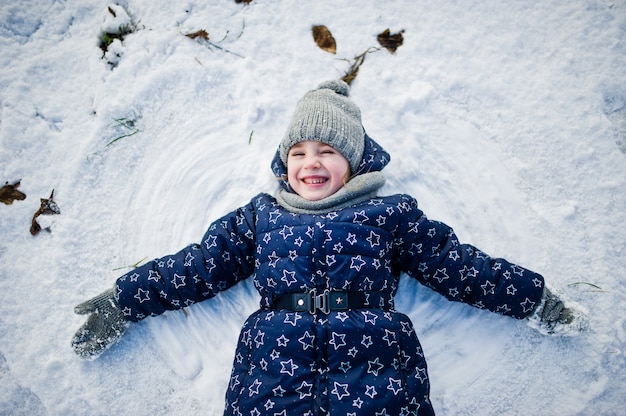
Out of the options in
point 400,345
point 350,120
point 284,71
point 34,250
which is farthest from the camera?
point 284,71

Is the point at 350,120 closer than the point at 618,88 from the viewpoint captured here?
Yes

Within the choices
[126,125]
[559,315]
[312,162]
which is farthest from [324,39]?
[559,315]

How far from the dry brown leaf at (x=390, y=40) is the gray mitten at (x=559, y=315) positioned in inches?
57.4

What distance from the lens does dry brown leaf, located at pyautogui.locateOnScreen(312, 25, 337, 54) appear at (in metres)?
2.28

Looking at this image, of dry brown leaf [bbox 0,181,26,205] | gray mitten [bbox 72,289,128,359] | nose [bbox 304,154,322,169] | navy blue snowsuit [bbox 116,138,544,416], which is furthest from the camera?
dry brown leaf [bbox 0,181,26,205]

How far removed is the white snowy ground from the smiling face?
0.34m

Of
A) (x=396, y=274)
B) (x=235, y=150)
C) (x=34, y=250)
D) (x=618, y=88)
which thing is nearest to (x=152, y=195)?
(x=235, y=150)

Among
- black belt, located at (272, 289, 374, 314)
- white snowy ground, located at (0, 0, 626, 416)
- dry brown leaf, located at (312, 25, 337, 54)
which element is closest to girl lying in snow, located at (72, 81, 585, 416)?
black belt, located at (272, 289, 374, 314)

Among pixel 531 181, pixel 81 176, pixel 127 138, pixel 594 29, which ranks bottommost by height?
pixel 81 176

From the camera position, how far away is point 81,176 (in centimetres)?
216

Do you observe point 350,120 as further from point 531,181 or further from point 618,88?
point 618,88

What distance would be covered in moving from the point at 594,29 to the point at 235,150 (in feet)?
6.67

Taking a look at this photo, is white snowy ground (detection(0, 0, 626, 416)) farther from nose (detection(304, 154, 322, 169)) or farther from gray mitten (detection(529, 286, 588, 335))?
nose (detection(304, 154, 322, 169))

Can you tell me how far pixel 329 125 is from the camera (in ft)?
5.96
